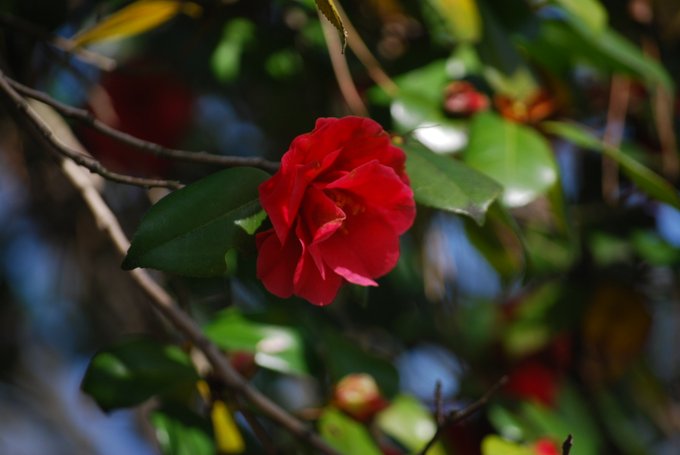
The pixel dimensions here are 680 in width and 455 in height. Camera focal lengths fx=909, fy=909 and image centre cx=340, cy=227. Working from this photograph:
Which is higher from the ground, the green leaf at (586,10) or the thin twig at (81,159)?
the thin twig at (81,159)

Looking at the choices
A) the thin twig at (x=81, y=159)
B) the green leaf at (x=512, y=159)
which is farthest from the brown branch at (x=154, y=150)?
the green leaf at (x=512, y=159)

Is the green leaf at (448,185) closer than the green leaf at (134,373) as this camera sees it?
Yes

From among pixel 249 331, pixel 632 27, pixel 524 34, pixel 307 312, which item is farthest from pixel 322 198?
pixel 632 27

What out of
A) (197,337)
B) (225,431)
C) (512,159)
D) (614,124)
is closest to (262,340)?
(225,431)

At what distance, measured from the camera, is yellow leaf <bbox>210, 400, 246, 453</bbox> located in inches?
40.8

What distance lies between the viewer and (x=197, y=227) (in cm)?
69

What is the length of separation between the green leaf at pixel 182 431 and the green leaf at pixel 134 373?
0.03m

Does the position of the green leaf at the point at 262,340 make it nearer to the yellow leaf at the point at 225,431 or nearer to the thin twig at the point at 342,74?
the yellow leaf at the point at 225,431

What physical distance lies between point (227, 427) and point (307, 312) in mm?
366

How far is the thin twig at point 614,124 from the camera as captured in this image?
1.57 m

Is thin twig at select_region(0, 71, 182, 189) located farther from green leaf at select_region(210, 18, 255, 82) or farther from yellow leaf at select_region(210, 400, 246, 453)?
green leaf at select_region(210, 18, 255, 82)

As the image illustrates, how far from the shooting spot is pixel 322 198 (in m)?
0.69

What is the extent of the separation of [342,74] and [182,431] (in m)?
0.53

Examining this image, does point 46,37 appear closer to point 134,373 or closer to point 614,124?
point 134,373
